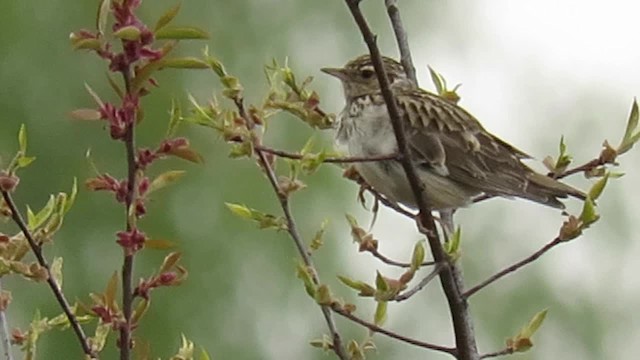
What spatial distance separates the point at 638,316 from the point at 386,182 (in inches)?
205

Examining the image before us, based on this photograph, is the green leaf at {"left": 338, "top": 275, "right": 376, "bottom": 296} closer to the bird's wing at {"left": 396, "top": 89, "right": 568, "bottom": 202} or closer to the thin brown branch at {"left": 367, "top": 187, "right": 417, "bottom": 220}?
the thin brown branch at {"left": 367, "top": 187, "right": 417, "bottom": 220}

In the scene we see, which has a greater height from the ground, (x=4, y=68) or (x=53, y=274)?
(x=4, y=68)

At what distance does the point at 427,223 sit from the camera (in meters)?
1.84

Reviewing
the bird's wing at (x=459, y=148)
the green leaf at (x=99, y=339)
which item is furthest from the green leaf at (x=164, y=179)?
the bird's wing at (x=459, y=148)

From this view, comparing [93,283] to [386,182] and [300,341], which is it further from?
[386,182]

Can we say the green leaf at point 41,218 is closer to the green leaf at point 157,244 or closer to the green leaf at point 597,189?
the green leaf at point 157,244

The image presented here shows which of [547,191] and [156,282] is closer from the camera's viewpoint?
[156,282]

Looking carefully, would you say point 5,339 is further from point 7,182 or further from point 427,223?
point 427,223

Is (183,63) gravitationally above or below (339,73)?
below

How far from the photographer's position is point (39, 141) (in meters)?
6.74

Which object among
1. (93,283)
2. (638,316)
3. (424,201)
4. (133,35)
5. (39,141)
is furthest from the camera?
(638,316)

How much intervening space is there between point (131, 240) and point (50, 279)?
147 millimetres

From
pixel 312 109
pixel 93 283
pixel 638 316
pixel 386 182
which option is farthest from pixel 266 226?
pixel 638 316

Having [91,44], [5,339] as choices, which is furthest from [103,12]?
[5,339]
